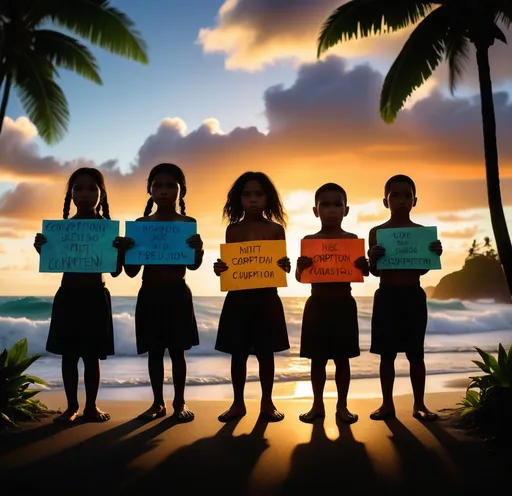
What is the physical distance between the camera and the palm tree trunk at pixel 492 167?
666 cm

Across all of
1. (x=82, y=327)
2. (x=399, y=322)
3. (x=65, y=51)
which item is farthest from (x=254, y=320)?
(x=65, y=51)

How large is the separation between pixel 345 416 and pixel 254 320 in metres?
1.19

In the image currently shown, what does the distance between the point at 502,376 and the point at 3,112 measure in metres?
7.97

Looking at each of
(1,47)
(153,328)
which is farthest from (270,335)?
(1,47)

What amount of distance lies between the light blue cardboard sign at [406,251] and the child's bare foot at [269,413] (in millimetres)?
1642

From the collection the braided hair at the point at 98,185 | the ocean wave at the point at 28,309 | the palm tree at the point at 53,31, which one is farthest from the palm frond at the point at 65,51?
the ocean wave at the point at 28,309

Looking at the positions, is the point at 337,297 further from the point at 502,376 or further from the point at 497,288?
the point at 497,288

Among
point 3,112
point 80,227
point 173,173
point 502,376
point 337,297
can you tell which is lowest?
point 502,376

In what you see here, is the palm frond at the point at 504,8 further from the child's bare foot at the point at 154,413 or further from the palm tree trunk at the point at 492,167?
the child's bare foot at the point at 154,413

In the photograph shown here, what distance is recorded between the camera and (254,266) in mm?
5227

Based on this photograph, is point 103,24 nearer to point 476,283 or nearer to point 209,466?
point 209,466

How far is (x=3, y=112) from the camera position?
8875 millimetres

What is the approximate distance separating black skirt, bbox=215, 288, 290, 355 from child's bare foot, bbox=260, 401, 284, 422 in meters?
0.48

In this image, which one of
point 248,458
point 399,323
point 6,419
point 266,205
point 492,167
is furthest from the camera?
point 492,167
